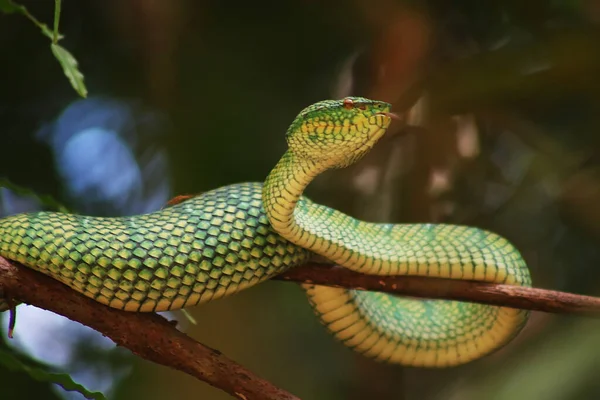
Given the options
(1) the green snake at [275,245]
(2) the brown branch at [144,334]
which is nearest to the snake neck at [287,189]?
(1) the green snake at [275,245]

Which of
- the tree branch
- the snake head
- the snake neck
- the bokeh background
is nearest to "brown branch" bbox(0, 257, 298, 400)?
the tree branch

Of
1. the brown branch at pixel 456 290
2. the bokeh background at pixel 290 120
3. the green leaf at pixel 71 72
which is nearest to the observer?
the green leaf at pixel 71 72

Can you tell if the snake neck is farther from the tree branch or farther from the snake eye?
the tree branch

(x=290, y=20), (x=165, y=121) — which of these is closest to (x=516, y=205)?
(x=290, y=20)

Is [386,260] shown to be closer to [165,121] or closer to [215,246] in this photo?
[215,246]

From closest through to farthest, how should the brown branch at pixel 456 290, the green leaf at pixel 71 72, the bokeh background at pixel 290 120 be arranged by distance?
the green leaf at pixel 71 72
the brown branch at pixel 456 290
the bokeh background at pixel 290 120

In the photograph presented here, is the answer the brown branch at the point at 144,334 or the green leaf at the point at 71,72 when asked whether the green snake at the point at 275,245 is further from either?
the green leaf at the point at 71,72
